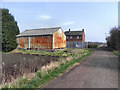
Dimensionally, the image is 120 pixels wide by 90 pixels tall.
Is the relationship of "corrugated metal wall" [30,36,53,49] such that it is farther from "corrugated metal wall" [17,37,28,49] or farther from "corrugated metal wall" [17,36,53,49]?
"corrugated metal wall" [17,37,28,49]

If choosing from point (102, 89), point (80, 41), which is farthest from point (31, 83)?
point (80, 41)

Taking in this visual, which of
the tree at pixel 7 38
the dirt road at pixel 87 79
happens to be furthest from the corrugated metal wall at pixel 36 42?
the dirt road at pixel 87 79

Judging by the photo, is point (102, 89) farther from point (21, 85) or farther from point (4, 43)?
point (4, 43)

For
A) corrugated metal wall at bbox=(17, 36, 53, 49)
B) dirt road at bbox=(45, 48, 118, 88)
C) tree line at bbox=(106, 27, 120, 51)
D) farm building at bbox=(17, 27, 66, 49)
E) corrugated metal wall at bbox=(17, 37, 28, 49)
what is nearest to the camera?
dirt road at bbox=(45, 48, 118, 88)

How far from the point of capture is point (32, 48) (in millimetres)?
23656

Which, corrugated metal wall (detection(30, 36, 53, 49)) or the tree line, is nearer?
corrugated metal wall (detection(30, 36, 53, 49))

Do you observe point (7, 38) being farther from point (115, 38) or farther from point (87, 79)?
point (115, 38)

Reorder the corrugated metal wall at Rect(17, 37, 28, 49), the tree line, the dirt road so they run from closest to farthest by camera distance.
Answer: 1. the dirt road
2. the tree line
3. the corrugated metal wall at Rect(17, 37, 28, 49)

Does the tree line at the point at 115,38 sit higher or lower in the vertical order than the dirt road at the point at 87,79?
higher

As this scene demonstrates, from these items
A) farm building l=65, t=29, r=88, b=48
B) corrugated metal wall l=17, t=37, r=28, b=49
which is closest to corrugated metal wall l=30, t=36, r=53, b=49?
corrugated metal wall l=17, t=37, r=28, b=49

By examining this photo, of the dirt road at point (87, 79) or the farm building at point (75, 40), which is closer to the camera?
the dirt road at point (87, 79)

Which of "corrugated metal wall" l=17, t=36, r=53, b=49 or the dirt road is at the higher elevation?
"corrugated metal wall" l=17, t=36, r=53, b=49

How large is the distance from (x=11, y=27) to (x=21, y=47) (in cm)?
761

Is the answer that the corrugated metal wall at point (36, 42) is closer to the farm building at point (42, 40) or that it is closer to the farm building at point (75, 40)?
the farm building at point (42, 40)
